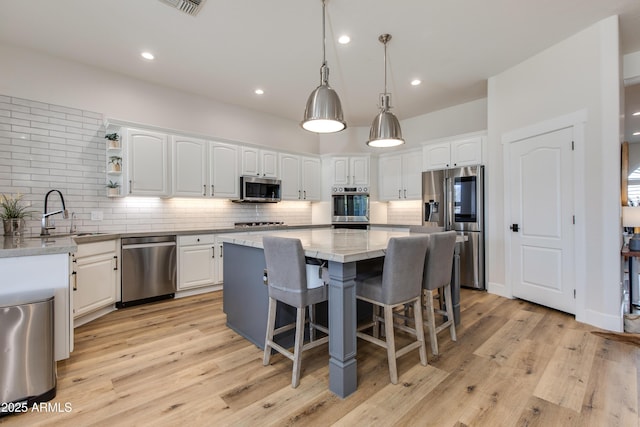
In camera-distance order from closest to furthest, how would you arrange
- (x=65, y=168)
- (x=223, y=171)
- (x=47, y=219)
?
(x=47, y=219)
(x=65, y=168)
(x=223, y=171)

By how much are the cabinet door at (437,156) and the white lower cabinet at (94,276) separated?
4.49 meters

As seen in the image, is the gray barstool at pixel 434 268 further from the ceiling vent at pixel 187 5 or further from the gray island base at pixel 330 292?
the ceiling vent at pixel 187 5

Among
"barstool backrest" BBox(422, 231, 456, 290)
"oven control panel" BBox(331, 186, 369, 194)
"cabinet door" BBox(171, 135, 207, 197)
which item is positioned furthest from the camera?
"oven control panel" BBox(331, 186, 369, 194)

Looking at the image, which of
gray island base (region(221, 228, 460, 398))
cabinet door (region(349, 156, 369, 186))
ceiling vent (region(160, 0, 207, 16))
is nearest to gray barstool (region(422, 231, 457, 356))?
gray island base (region(221, 228, 460, 398))

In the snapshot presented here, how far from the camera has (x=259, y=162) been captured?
4812 mm

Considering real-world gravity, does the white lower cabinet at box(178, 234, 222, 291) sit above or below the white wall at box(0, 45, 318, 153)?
below

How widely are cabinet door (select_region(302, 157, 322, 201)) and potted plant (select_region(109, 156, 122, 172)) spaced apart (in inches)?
112

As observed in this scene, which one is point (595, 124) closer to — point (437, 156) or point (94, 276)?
point (437, 156)

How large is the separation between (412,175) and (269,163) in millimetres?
2539

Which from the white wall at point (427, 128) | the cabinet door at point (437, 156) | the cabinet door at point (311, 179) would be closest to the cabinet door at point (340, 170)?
the cabinet door at point (311, 179)

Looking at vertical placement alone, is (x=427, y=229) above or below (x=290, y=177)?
below

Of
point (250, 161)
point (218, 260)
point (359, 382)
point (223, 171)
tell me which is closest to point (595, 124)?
point (359, 382)

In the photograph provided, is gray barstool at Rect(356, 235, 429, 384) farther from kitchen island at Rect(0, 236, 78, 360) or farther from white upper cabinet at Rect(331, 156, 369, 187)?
white upper cabinet at Rect(331, 156, 369, 187)

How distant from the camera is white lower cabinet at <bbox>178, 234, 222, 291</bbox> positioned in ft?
12.6
